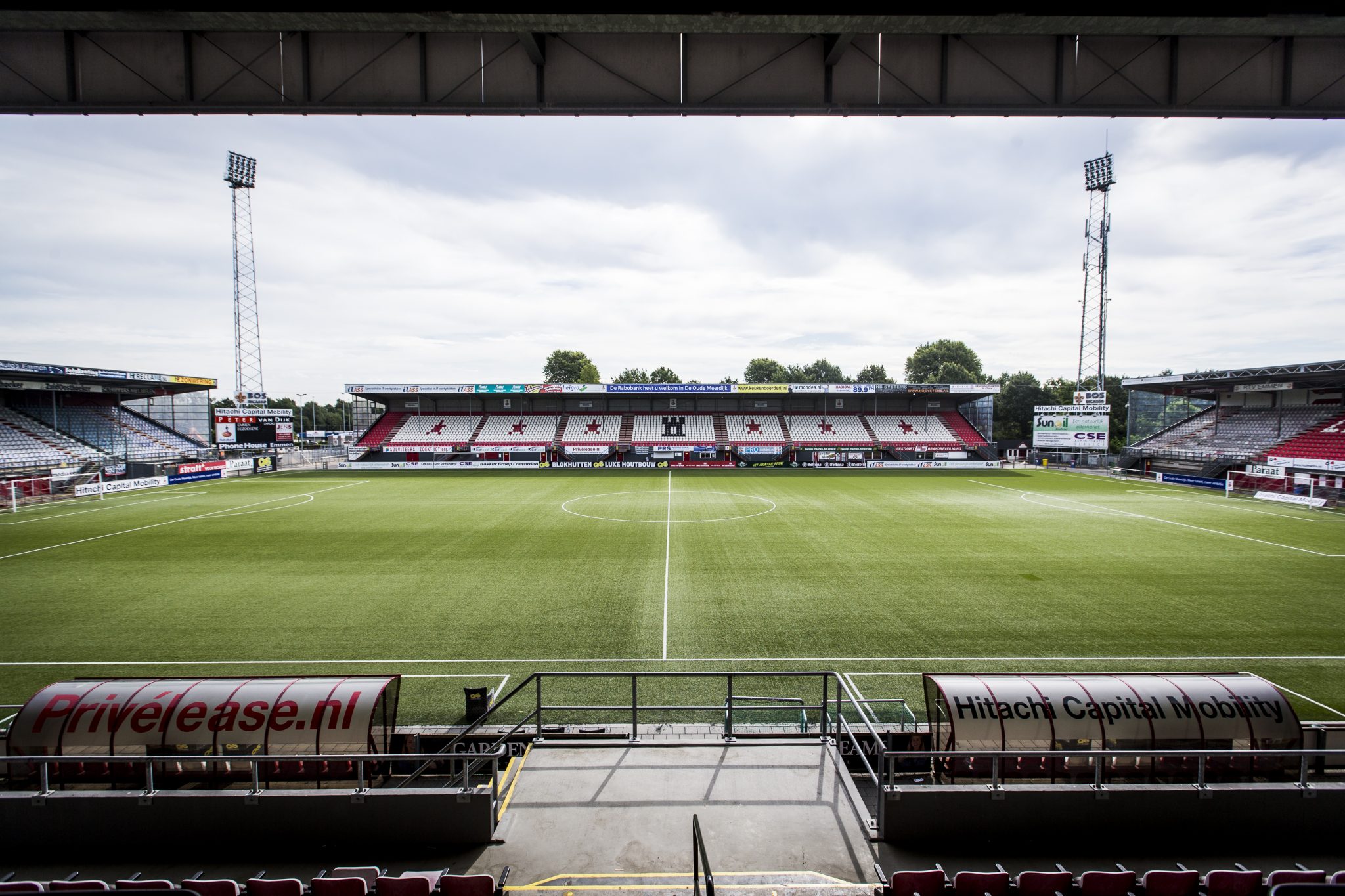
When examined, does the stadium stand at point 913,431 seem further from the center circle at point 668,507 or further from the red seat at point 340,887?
the red seat at point 340,887

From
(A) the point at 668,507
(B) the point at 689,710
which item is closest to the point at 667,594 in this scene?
(B) the point at 689,710

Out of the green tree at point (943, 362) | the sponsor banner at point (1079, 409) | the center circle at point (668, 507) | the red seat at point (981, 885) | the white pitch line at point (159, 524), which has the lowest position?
the white pitch line at point (159, 524)

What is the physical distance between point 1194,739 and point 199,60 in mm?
13733

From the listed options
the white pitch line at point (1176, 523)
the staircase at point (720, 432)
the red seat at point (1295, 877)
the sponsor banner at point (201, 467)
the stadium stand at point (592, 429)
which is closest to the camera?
the red seat at point (1295, 877)

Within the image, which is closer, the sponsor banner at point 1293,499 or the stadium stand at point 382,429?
the sponsor banner at point 1293,499

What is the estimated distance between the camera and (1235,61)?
6898mm

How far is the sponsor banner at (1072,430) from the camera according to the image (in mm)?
48406

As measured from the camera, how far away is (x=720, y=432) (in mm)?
60188

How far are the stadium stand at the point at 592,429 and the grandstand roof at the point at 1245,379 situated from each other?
47.3 m

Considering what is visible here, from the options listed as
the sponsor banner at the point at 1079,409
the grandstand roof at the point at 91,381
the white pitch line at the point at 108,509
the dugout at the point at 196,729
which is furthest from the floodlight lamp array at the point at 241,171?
the sponsor banner at the point at 1079,409

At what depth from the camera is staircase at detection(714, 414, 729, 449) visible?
57.2m

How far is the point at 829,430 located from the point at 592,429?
83.3 ft

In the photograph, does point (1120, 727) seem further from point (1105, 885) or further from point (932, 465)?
point (932, 465)

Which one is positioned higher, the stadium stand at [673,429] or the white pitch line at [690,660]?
the stadium stand at [673,429]
